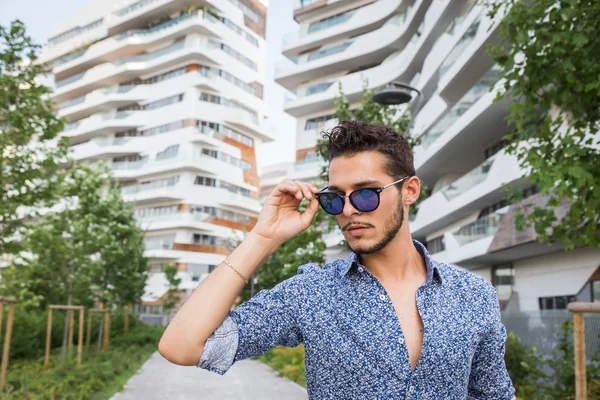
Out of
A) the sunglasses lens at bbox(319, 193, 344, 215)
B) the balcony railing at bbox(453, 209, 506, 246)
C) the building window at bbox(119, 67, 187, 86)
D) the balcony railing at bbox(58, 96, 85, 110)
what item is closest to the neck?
the sunglasses lens at bbox(319, 193, 344, 215)

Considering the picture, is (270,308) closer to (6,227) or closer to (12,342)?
(6,227)

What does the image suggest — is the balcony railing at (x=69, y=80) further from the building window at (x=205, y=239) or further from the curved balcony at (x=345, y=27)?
the curved balcony at (x=345, y=27)

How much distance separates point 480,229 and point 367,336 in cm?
2397

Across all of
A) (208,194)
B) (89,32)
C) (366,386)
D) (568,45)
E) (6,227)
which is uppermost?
(89,32)

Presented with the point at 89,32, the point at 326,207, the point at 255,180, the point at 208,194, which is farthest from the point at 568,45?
the point at 89,32

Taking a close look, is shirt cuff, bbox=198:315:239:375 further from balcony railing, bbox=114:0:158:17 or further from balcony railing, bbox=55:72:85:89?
balcony railing, bbox=55:72:85:89

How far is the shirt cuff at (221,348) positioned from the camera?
6.47ft

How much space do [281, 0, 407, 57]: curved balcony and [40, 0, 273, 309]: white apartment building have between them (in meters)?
12.9

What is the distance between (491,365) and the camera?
88.9 inches

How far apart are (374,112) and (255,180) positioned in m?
49.3

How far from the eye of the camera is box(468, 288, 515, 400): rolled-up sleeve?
2.25m

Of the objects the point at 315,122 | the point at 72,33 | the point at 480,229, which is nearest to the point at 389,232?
the point at 480,229

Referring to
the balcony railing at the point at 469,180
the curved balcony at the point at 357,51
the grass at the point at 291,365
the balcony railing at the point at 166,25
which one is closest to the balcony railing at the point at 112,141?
the balcony railing at the point at 166,25

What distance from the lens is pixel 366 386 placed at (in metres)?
2.04
